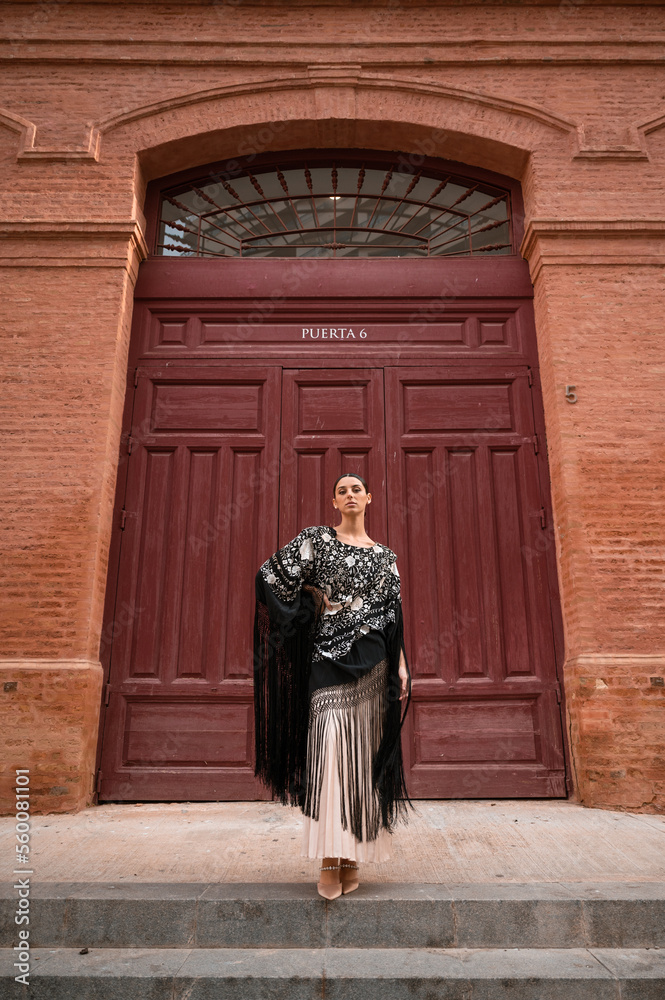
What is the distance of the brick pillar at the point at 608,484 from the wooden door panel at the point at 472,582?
23 cm

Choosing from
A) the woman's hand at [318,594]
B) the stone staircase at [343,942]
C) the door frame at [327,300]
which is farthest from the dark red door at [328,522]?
the woman's hand at [318,594]

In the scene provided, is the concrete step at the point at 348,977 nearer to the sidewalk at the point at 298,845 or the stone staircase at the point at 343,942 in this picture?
the stone staircase at the point at 343,942

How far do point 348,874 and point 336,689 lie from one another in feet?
2.66

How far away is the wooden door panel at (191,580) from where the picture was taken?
513cm

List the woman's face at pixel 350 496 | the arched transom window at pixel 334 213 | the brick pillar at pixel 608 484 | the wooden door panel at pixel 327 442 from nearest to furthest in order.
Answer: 1. the woman's face at pixel 350 496
2. the brick pillar at pixel 608 484
3. the wooden door panel at pixel 327 442
4. the arched transom window at pixel 334 213

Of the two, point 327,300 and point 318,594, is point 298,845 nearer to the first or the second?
point 318,594

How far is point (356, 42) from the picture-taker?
21.5 ft

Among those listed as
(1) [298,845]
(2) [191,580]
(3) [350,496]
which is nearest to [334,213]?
(2) [191,580]

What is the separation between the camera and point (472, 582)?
548cm

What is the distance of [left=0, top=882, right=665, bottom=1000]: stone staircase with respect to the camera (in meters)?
2.60

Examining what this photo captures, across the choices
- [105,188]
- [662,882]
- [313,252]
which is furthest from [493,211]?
[662,882]

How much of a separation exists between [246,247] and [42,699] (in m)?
4.28

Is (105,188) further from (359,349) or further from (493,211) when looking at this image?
(493,211)

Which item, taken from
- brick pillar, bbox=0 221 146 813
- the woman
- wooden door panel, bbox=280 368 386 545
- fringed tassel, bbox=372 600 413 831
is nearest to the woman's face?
the woman
